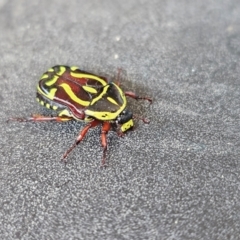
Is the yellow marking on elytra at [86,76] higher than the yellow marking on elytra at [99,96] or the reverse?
higher

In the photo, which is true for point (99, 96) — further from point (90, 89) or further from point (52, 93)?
point (52, 93)

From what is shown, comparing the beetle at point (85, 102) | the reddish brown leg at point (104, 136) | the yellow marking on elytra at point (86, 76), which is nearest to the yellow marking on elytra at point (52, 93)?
the beetle at point (85, 102)

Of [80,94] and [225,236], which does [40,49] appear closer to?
[80,94]

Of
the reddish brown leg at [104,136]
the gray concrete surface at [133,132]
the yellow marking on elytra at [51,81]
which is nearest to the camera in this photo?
the gray concrete surface at [133,132]

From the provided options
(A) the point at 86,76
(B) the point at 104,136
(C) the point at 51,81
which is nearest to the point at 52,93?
(C) the point at 51,81

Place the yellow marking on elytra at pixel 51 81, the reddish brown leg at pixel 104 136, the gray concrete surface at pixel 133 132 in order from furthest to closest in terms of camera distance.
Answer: the yellow marking on elytra at pixel 51 81 → the reddish brown leg at pixel 104 136 → the gray concrete surface at pixel 133 132

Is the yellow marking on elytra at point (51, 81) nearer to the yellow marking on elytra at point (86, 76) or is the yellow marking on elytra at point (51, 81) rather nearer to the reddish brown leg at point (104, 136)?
the yellow marking on elytra at point (86, 76)

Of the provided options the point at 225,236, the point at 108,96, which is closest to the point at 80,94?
the point at 108,96

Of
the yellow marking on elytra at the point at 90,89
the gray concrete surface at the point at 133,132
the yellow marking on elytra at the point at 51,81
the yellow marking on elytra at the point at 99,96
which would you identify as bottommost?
the gray concrete surface at the point at 133,132
